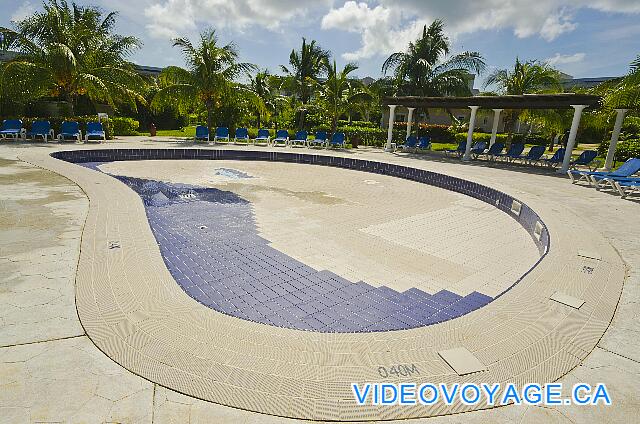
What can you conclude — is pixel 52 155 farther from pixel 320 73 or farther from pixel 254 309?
pixel 320 73

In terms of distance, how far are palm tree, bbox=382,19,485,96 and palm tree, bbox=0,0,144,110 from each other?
16174 millimetres

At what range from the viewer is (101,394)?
2523 mm

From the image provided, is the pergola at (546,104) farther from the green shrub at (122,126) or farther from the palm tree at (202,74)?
the green shrub at (122,126)

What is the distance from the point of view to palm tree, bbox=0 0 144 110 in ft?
55.0

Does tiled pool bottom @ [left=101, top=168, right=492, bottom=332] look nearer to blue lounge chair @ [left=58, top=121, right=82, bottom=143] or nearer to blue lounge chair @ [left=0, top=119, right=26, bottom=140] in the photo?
blue lounge chair @ [left=58, top=121, right=82, bottom=143]

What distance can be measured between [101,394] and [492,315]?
3.49 meters

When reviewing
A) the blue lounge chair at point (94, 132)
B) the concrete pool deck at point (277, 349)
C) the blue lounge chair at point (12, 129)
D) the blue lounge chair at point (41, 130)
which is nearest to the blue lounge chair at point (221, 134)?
the blue lounge chair at point (94, 132)

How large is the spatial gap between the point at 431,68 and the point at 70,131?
2093 centimetres

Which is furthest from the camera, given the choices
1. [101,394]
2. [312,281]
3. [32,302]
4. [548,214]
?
[548,214]

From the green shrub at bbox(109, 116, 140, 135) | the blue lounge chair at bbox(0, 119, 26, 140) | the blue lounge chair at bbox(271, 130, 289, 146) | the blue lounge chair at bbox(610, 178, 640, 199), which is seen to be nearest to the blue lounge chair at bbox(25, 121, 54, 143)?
the blue lounge chair at bbox(0, 119, 26, 140)

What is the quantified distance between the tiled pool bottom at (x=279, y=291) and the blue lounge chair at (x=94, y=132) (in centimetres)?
1432

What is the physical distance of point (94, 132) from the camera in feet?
60.8

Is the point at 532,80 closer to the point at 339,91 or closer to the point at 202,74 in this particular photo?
the point at 339,91

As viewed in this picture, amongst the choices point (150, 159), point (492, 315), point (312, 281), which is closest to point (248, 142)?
point (150, 159)
